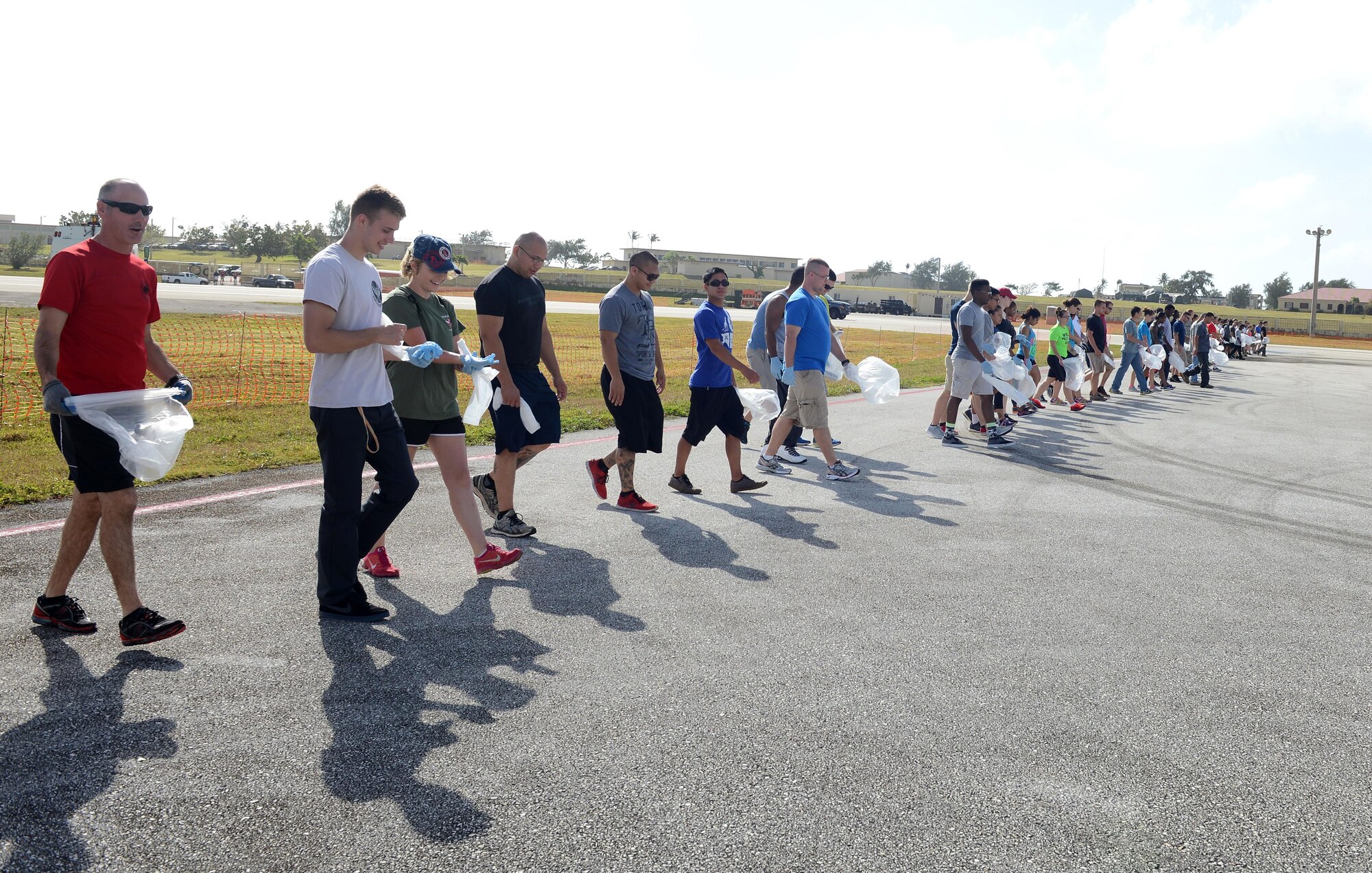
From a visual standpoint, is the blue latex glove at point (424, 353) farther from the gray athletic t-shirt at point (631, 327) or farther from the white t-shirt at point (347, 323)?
the gray athletic t-shirt at point (631, 327)

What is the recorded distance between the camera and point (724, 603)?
5.05m

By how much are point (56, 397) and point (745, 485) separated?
5.12m

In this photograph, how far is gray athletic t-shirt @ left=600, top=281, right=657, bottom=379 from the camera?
7.09m

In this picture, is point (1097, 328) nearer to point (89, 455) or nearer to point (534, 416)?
point (534, 416)

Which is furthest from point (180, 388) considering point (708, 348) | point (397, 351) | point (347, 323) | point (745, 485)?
point (745, 485)

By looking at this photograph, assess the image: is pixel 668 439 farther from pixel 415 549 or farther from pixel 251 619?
pixel 251 619

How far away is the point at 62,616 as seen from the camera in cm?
427

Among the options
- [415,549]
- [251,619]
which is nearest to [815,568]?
[415,549]

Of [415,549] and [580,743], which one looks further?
[415,549]

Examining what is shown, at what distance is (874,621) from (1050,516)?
10.7 ft

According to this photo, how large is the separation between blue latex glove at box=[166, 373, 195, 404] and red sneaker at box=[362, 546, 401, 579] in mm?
1274

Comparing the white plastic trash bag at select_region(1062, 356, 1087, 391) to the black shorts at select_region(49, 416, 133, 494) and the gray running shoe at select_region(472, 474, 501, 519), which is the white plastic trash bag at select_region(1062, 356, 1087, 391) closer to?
the gray running shoe at select_region(472, 474, 501, 519)

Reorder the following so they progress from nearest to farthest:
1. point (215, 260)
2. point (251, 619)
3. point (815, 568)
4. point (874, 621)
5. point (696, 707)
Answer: point (696, 707) → point (251, 619) → point (874, 621) → point (815, 568) → point (215, 260)

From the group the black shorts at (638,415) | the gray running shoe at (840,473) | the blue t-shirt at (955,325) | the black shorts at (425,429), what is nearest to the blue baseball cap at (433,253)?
the black shorts at (425,429)
